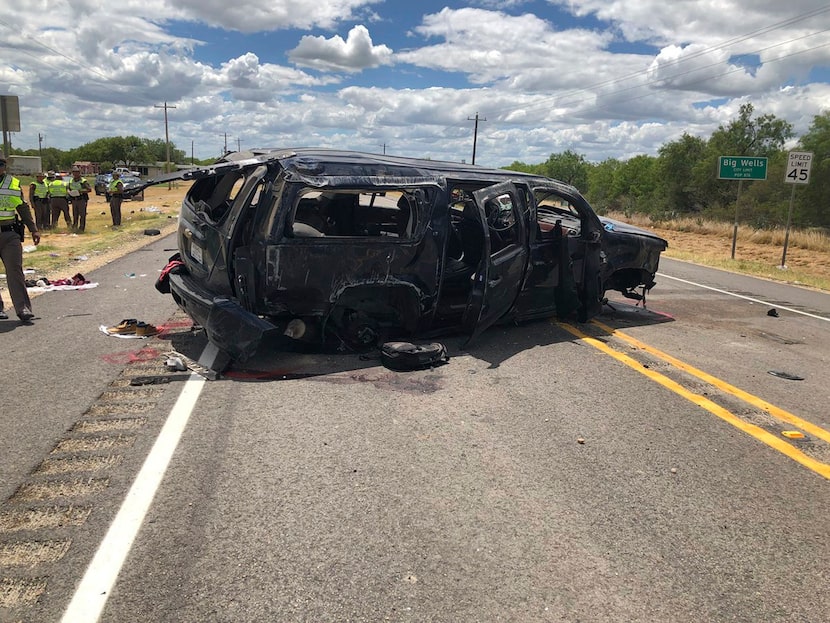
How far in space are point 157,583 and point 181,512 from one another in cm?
60

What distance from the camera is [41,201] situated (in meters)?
20.1

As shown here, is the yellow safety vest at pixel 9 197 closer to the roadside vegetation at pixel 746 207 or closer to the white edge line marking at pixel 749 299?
the white edge line marking at pixel 749 299

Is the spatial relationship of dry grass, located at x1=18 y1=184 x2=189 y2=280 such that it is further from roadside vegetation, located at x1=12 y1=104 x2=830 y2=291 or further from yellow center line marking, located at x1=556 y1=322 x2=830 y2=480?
yellow center line marking, located at x1=556 y1=322 x2=830 y2=480

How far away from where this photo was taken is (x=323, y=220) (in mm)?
7031

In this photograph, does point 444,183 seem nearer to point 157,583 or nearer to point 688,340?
point 688,340

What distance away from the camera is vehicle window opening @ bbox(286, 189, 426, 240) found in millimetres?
6266

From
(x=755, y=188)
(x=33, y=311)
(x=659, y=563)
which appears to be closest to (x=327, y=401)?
(x=659, y=563)

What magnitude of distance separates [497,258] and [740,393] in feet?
8.17

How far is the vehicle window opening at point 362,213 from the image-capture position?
6266mm

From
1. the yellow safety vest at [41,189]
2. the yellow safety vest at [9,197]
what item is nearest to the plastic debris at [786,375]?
the yellow safety vest at [9,197]

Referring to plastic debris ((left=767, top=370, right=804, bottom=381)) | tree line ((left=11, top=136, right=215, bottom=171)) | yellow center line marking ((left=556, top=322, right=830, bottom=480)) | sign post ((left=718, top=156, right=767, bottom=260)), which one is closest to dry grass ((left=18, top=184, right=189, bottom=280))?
yellow center line marking ((left=556, top=322, right=830, bottom=480))

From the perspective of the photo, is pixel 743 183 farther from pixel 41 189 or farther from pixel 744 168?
pixel 41 189

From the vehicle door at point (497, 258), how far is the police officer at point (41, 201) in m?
17.8

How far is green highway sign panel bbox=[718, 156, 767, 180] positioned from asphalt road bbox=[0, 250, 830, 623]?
49.8 ft
